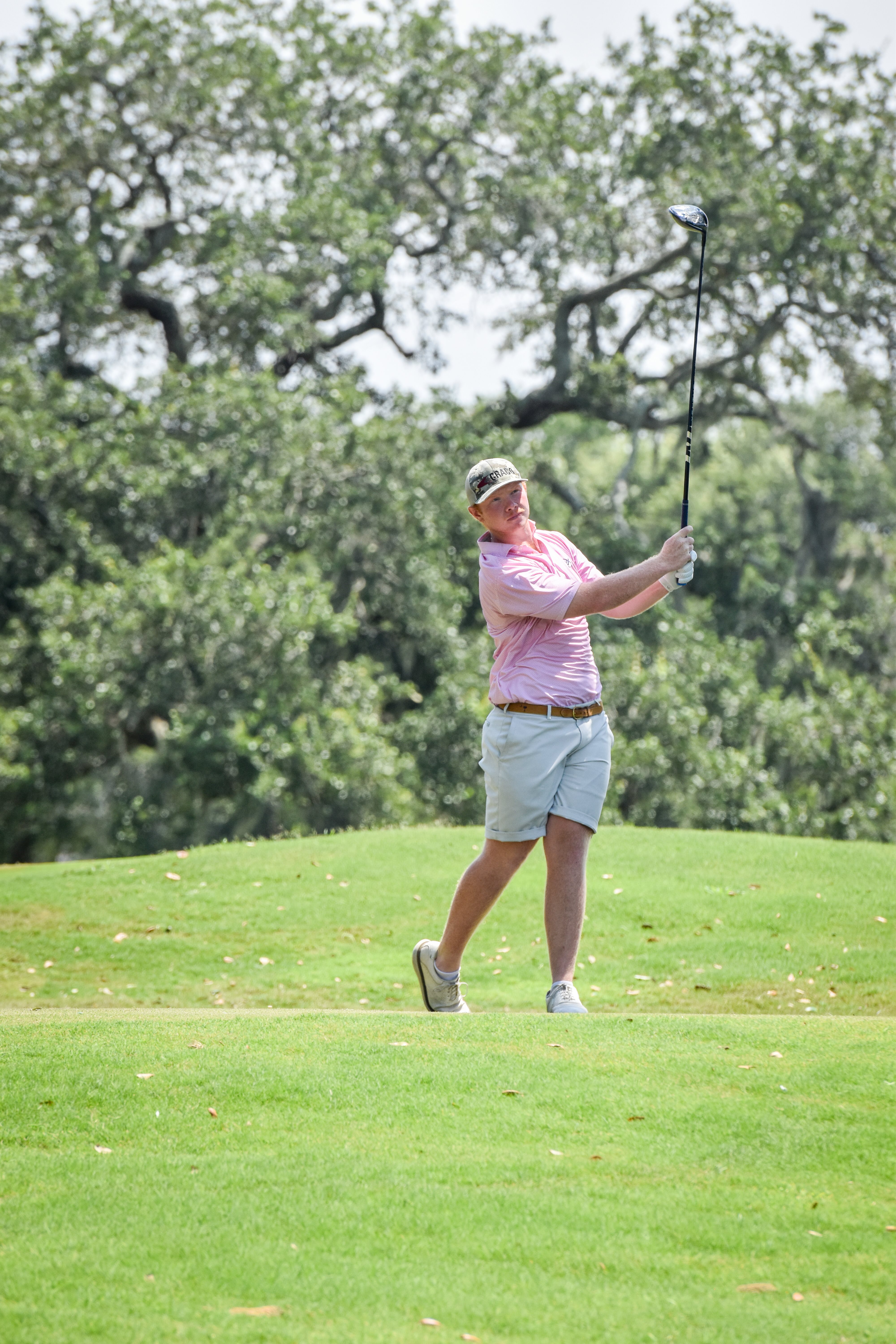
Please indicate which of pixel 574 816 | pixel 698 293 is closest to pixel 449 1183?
pixel 574 816

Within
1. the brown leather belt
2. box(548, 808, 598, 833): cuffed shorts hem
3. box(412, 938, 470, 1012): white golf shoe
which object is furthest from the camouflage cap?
box(412, 938, 470, 1012): white golf shoe

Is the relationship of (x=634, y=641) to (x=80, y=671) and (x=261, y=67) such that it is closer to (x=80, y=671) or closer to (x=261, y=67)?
(x=80, y=671)

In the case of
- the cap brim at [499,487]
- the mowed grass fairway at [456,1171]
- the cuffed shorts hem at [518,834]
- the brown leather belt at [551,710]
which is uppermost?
the cap brim at [499,487]

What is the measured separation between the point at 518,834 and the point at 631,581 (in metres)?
1.13

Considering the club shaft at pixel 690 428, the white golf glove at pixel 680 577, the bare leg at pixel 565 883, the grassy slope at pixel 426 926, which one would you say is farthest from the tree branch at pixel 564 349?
the bare leg at pixel 565 883

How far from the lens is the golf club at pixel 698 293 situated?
5.50 m

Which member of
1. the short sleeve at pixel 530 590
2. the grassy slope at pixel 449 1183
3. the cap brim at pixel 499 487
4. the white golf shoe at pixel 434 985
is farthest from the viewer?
the white golf shoe at pixel 434 985

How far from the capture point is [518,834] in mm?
5352

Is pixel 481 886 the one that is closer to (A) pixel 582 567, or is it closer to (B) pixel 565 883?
(B) pixel 565 883

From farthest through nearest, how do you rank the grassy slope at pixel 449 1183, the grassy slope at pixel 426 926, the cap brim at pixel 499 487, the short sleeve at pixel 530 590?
the grassy slope at pixel 426 926
the cap brim at pixel 499 487
the short sleeve at pixel 530 590
the grassy slope at pixel 449 1183

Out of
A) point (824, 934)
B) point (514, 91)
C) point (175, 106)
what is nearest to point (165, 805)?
point (824, 934)

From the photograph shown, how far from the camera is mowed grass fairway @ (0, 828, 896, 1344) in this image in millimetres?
2988

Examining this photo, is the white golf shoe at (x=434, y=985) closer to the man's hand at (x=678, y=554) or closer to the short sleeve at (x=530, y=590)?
the short sleeve at (x=530, y=590)

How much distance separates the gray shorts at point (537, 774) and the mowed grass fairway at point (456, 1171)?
79 centimetres
